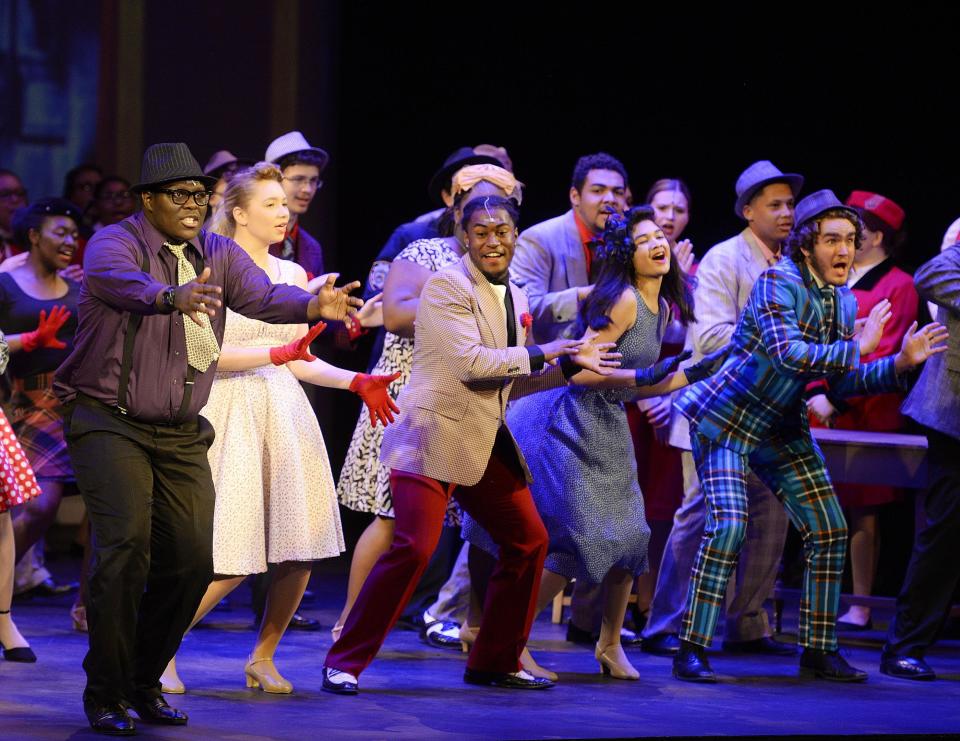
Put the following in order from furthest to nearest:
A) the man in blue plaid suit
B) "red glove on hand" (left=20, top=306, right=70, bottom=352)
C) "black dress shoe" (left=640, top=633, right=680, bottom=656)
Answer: "black dress shoe" (left=640, top=633, right=680, bottom=656) < "red glove on hand" (left=20, top=306, right=70, bottom=352) < the man in blue plaid suit

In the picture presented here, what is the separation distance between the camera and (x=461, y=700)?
479 cm

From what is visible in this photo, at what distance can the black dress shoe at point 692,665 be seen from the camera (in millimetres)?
5246

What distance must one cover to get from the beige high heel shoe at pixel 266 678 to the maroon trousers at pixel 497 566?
14 cm

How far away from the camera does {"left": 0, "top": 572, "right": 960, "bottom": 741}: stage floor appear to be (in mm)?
4309

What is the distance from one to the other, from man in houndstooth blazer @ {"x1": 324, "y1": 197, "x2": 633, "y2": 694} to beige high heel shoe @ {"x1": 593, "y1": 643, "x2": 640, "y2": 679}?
464mm

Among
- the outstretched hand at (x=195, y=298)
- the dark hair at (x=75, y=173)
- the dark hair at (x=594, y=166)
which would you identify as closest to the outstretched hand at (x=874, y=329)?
the dark hair at (x=594, y=166)

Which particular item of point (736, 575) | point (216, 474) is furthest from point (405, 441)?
point (736, 575)

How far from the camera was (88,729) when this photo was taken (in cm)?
416

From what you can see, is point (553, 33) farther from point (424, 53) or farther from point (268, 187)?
point (268, 187)

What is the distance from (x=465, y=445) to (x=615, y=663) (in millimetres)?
1050

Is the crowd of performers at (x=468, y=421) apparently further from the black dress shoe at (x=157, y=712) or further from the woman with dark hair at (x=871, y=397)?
the woman with dark hair at (x=871, y=397)

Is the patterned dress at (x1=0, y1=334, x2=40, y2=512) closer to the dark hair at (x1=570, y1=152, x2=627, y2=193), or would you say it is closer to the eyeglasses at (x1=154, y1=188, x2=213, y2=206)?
the eyeglasses at (x1=154, y1=188, x2=213, y2=206)

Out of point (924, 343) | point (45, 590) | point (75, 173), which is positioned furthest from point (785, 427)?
point (75, 173)

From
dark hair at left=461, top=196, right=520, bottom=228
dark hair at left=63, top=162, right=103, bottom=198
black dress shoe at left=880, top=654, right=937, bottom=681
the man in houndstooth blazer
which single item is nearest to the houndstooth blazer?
the man in houndstooth blazer
